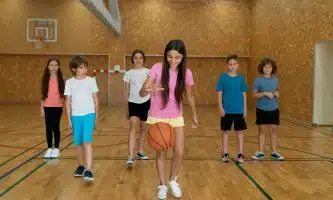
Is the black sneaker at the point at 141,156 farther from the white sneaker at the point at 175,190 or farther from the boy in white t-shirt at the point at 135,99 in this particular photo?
the white sneaker at the point at 175,190

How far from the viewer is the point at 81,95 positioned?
4508 millimetres

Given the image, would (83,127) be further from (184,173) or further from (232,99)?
(232,99)

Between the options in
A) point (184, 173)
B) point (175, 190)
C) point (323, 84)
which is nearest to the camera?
point (175, 190)

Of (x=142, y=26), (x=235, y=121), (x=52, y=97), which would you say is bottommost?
(x=235, y=121)

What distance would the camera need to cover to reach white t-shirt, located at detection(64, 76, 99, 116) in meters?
4.49

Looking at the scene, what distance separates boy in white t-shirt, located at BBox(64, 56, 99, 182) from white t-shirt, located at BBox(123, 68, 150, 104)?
73cm

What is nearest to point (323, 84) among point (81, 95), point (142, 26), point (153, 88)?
point (81, 95)

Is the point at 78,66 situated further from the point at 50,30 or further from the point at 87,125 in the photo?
the point at 50,30

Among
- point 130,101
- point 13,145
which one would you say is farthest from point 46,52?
point 130,101

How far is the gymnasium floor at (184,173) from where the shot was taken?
13.0 ft

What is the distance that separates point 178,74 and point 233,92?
178cm

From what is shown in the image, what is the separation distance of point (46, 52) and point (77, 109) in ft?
43.4

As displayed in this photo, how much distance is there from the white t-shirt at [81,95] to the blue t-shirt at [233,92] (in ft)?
5.54

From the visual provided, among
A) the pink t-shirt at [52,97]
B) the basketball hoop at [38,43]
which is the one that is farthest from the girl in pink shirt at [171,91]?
the basketball hoop at [38,43]
